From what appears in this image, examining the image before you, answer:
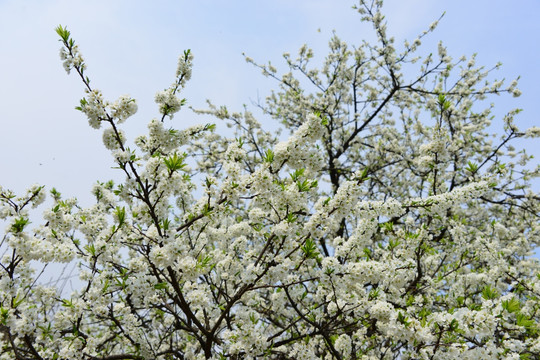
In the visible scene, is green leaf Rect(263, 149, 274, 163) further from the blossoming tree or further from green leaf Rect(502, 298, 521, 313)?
green leaf Rect(502, 298, 521, 313)

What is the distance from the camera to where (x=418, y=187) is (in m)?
10.7

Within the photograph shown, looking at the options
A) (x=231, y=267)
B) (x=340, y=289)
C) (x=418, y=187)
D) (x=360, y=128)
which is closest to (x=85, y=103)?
(x=231, y=267)

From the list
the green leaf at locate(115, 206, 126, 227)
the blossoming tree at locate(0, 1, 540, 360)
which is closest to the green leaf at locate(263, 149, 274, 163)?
the blossoming tree at locate(0, 1, 540, 360)

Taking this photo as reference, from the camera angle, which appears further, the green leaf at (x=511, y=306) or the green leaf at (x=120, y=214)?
the green leaf at (x=120, y=214)

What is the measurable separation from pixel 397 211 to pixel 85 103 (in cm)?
360

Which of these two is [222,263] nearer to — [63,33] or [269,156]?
[269,156]

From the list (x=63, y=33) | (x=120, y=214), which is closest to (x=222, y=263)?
(x=120, y=214)

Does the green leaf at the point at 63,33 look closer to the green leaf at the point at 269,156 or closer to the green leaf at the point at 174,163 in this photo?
the green leaf at the point at 174,163

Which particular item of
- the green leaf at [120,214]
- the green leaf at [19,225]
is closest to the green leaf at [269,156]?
the green leaf at [120,214]

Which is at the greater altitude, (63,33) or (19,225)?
(63,33)

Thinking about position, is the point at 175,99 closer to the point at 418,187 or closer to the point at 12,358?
the point at 12,358

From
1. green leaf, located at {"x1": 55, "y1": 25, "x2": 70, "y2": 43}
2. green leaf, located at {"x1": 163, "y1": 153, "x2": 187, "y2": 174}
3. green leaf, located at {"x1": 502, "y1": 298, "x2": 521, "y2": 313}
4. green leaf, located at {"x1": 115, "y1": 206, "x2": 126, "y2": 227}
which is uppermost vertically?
green leaf, located at {"x1": 55, "y1": 25, "x2": 70, "y2": 43}

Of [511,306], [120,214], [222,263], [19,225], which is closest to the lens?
[511,306]

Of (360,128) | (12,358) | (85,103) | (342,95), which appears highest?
(342,95)
